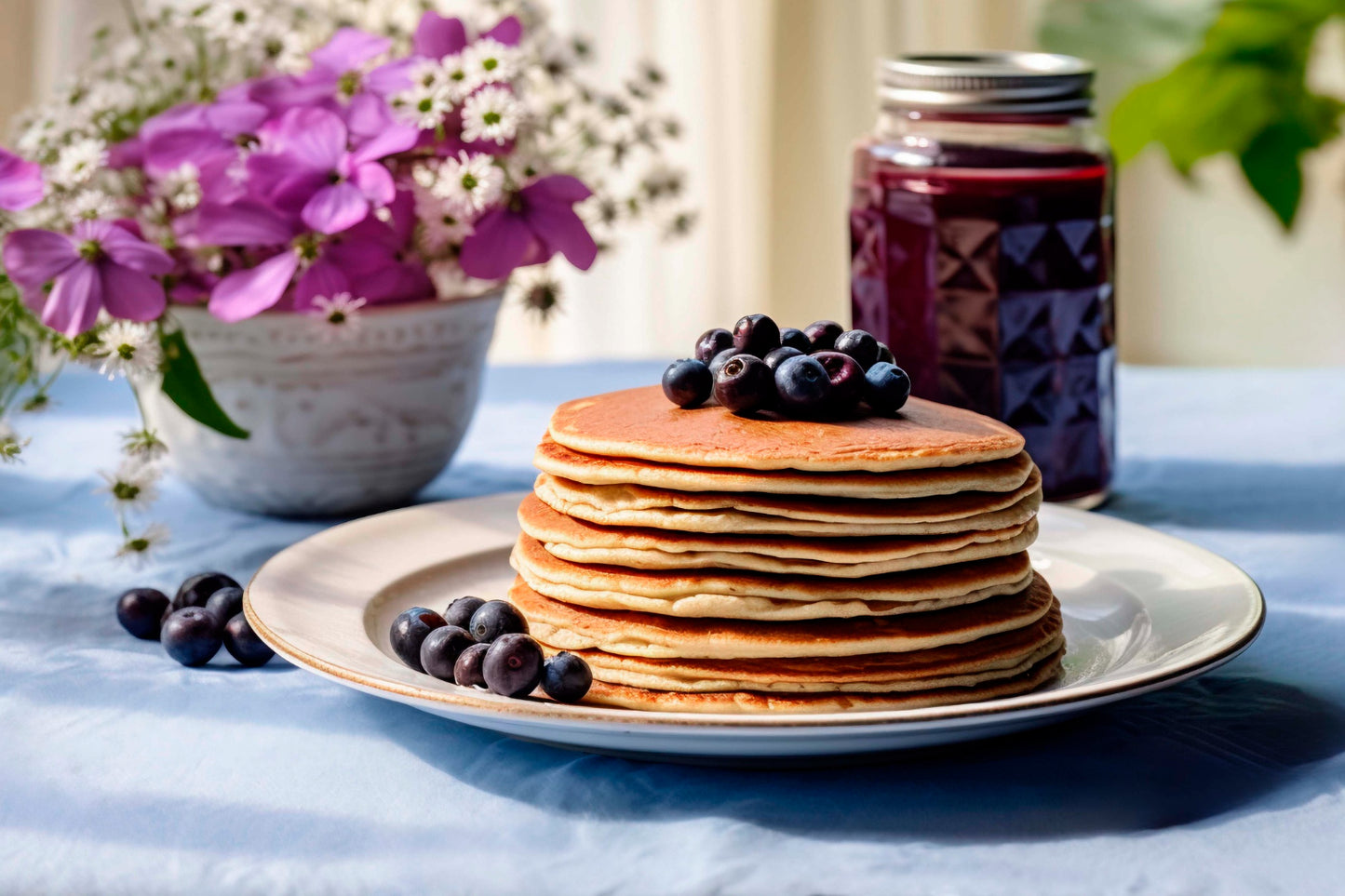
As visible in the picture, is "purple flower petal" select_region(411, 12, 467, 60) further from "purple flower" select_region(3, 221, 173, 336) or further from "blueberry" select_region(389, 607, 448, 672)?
"blueberry" select_region(389, 607, 448, 672)

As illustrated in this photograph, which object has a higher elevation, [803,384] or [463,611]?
[803,384]

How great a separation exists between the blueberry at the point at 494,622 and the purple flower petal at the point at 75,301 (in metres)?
0.44

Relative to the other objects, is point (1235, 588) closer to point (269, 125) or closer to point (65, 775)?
point (65, 775)

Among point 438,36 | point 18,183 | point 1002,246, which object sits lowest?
point 1002,246

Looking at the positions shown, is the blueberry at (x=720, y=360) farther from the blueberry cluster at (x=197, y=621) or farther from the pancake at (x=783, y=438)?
the blueberry cluster at (x=197, y=621)

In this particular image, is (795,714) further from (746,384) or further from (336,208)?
(336,208)

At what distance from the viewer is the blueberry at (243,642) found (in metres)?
1.02

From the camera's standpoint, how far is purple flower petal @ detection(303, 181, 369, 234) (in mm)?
1197

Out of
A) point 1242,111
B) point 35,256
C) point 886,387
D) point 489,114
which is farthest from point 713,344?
point 1242,111

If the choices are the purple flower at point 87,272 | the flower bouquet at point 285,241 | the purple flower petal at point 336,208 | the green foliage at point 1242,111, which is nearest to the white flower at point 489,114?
the flower bouquet at point 285,241

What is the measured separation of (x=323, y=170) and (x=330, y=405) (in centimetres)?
22

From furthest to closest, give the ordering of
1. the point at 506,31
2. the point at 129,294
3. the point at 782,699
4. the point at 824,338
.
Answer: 1. the point at 506,31
2. the point at 129,294
3. the point at 824,338
4. the point at 782,699

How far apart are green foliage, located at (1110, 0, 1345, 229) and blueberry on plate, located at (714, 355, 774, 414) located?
228cm

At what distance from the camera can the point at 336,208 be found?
3.98ft
